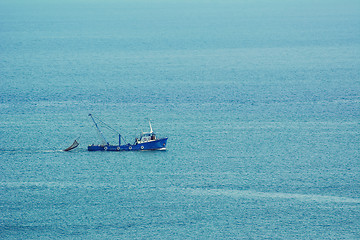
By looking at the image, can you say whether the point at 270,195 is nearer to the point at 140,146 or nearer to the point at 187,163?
the point at 187,163

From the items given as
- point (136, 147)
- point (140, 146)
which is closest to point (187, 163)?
point (140, 146)

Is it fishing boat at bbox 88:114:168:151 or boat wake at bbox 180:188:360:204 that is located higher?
fishing boat at bbox 88:114:168:151

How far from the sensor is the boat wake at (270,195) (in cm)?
9352

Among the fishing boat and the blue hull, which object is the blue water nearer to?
the blue hull

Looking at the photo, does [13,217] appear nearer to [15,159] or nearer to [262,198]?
[15,159]

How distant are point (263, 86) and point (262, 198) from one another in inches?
3021

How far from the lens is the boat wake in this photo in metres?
93.5

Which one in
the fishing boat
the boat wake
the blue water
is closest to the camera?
the blue water

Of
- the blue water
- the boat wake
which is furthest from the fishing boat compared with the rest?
the boat wake

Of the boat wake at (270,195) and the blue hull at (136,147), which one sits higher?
the blue hull at (136,147)

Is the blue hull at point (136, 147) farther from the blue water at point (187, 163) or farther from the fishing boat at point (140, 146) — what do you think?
the blue water at point (187, 163)

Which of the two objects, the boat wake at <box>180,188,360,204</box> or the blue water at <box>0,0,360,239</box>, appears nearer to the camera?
the blue water at <box>0,0,360,239</box>

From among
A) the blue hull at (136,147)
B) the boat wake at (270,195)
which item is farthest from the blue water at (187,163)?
the blue hull at (136,147)

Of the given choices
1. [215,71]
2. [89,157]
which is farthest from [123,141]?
[215,71]
